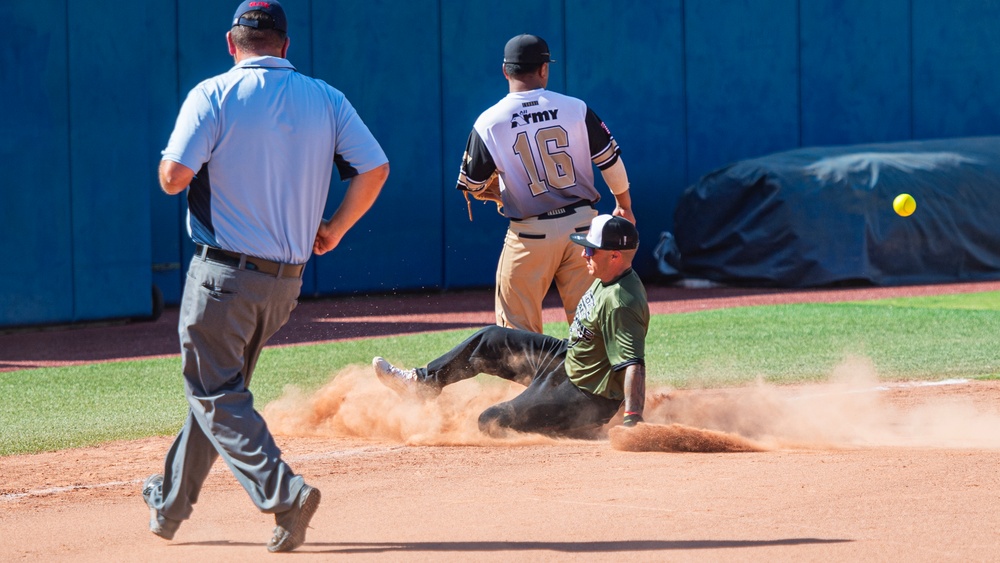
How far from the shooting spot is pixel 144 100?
45.5 ft

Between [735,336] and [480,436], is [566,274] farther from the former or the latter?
[735,336]

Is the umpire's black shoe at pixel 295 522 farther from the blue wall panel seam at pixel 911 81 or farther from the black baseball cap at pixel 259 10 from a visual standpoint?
the blue wall panel seam at pixel 911 81

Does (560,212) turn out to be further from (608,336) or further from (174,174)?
(174,174)

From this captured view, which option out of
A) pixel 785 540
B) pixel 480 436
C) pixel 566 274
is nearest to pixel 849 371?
pixel 566 274

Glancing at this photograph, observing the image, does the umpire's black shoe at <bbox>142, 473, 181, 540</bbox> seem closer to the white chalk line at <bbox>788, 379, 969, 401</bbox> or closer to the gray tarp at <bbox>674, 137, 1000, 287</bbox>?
the white chalk line at <bbox>788, 379, 969, 401</bbox>

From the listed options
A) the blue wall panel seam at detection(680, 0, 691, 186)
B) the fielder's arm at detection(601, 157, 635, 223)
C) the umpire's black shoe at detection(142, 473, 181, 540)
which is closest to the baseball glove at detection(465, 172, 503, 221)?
the fielder's arm at detection(601, 157, 635, 223)

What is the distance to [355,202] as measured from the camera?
493cm

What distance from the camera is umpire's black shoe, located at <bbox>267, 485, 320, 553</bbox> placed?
15.0 feet

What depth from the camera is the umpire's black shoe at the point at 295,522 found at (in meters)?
4.59

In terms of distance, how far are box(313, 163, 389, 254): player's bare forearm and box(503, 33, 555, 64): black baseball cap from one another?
2.87m

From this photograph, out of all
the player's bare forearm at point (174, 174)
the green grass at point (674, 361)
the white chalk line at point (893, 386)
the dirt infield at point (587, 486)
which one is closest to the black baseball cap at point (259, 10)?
the player's bare forearm at point (174, 174)

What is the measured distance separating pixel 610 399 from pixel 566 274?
1.18m

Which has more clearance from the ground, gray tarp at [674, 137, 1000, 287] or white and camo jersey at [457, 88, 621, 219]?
white and camo jersey at [457, 88, 621, 219]

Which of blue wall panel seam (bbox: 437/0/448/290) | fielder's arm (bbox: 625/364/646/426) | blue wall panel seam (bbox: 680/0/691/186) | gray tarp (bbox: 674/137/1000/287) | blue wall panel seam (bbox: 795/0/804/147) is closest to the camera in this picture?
fielder's arm (bbox: 625/364/646/426)
